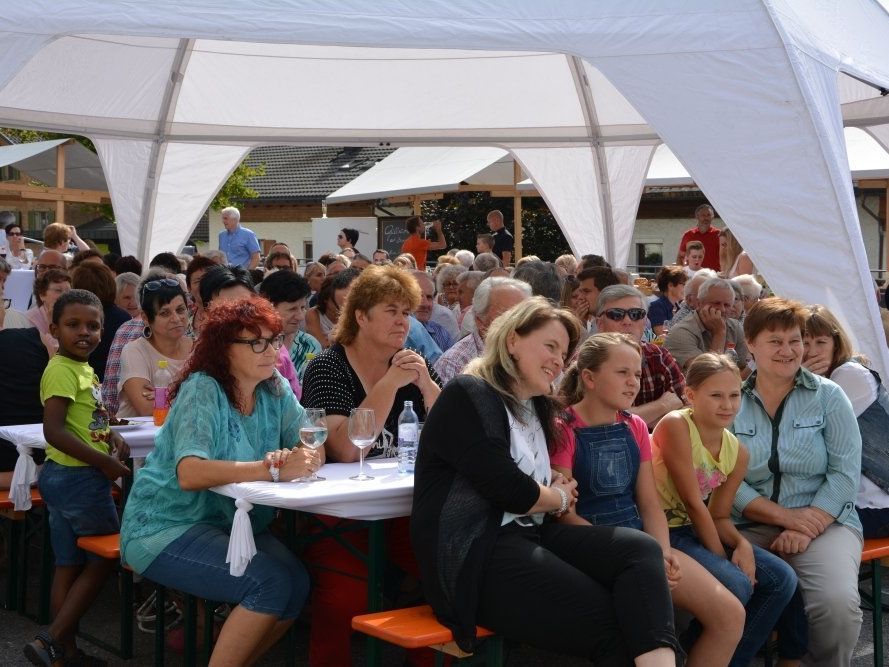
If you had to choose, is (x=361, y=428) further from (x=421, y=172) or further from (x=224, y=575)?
(x=421, y=172)

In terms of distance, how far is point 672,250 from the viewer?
2633cm

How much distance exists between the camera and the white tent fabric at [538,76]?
630cm

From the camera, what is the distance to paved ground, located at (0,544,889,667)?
4805 mm

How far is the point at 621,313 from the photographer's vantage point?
5602 millimetres

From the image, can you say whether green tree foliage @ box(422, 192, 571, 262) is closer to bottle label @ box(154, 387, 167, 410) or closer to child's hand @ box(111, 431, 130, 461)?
bottle label @ box(154, 387, 167, 410)

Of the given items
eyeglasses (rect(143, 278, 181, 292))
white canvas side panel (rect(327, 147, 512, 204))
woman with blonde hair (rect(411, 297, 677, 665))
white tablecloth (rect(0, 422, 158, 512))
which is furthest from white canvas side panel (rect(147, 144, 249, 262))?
woman with blonde hair (rect(411, 297, 677, 665))

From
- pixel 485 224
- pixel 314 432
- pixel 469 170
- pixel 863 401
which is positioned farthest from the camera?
pixel 485 224

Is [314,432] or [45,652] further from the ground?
[314,432]

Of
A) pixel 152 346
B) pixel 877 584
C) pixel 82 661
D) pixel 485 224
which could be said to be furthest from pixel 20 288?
pixel 485 224

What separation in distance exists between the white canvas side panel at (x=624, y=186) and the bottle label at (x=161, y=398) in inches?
325

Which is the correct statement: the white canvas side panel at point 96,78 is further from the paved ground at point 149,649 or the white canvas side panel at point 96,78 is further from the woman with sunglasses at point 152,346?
the paved ground at point 149,649

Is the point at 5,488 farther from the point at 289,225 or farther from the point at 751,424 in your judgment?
the point at 289,225

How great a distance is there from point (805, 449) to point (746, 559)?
2.10 feet

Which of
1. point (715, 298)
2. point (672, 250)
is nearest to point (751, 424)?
point (715, 298)
